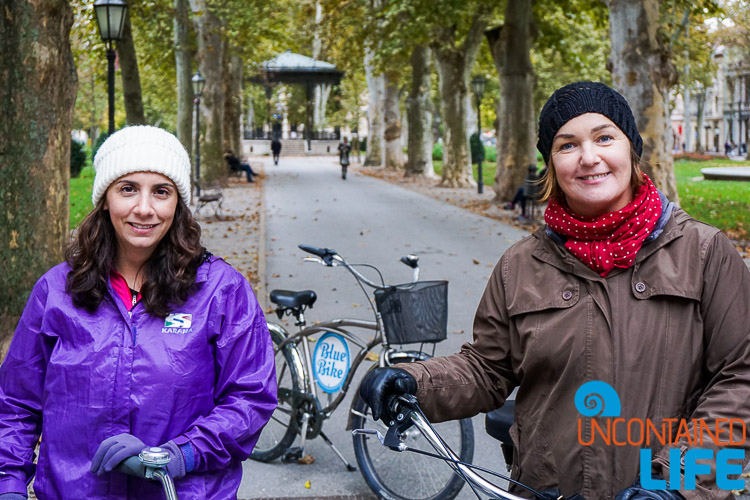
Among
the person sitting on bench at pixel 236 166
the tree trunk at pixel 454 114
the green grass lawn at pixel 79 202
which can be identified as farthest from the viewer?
the person sitting on bench at pixel 236 166

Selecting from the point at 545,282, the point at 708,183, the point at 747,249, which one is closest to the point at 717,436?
the point at 545,282

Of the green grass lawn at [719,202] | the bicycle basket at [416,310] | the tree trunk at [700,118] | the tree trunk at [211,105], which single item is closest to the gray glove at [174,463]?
the bicycle basket at [416,310]

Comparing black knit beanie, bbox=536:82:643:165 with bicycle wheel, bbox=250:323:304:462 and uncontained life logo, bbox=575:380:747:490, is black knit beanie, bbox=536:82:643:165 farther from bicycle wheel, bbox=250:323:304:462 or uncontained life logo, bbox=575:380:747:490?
bicycle wheel, bbox=250:323:304:462

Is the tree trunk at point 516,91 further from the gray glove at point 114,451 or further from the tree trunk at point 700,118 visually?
the tree trunk at point 700,118

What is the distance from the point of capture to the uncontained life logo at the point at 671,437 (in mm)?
2055

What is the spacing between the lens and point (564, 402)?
89.7 inches

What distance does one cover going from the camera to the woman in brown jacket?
2.13m

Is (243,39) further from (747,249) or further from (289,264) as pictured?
(747,249)

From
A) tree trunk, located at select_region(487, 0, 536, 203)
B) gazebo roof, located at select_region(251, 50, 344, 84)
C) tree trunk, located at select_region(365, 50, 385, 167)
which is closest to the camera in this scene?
tree trunk, located at select_region(487, 0, 536, 203)

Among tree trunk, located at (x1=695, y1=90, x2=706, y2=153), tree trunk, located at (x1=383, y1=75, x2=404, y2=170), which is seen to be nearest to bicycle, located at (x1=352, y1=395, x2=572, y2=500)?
tree trunk, located at (x1=383, y1=75, x2=404, y2=170)

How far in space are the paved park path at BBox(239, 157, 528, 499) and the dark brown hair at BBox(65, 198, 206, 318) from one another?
2819mm

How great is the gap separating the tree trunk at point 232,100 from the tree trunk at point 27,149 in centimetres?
3050

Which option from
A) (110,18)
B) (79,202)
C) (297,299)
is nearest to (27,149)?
(297,299)

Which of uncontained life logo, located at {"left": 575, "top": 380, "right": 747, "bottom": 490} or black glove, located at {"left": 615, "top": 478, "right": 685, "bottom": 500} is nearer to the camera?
black glove, located at {"left": 615, "top": 478, "right": 685, "bottom": 500}
